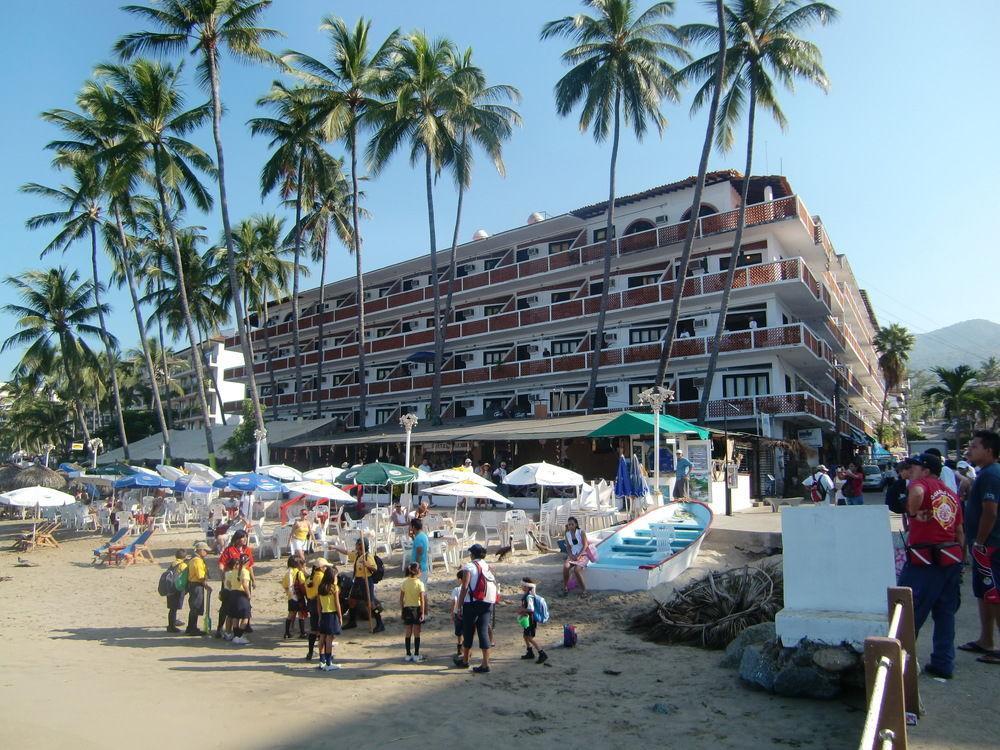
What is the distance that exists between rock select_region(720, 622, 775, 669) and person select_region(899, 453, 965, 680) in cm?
205

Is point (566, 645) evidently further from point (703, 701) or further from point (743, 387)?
point (743, 387)

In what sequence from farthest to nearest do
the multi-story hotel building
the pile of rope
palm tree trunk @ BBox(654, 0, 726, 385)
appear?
the multi-story hotel building → palm tree trunk @ BBox(654, 0, 726, 385) → the pile of rope

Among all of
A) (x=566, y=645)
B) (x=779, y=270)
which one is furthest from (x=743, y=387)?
(x=566, y=645)

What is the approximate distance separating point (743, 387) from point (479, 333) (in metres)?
13.8

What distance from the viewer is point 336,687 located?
8336 mm

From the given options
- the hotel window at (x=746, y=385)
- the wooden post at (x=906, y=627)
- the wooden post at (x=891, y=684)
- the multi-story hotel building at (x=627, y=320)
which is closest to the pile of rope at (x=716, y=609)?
the wooden post at (x=906, y=627)

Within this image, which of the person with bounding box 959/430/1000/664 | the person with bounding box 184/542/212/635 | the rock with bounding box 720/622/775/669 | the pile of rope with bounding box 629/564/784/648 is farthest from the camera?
the person with bounding box 184/542/212/635

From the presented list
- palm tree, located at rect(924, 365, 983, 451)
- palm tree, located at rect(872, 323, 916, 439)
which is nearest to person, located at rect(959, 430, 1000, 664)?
palm tree, located at rect(924, 365, 983, 451)

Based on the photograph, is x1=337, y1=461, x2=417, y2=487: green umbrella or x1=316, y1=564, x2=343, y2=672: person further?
x1=337, y1=461, x2=417, y2=487: green umbrella

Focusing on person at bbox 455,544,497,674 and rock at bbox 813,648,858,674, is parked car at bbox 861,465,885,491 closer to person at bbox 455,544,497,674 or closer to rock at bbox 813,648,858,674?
person at bbox 455,544,497,674

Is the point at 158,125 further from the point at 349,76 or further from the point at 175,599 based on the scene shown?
the point at 175,599

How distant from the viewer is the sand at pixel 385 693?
21.5 feet

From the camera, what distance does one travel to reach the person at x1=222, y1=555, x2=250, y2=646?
1073 cm

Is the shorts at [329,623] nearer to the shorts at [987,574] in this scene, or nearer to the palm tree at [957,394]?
the shorts at [987,574]
